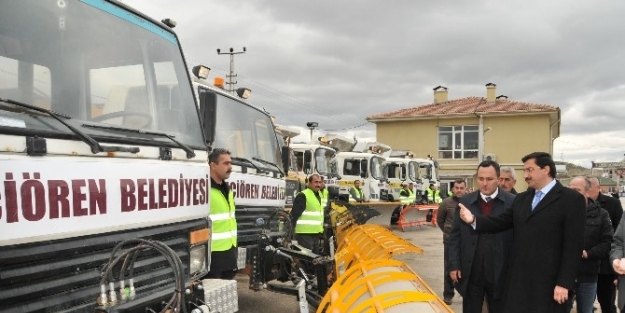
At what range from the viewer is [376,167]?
18016 millimetres

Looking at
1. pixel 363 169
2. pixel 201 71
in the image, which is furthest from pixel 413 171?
pixel 201 71

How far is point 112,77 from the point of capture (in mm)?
3021

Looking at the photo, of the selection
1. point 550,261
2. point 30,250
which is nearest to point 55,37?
point 30,250

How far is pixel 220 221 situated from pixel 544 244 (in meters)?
2.61

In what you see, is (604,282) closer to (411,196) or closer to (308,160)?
(308,160)

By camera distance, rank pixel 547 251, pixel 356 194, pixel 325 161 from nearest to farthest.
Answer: pixel 547 251
pixel 325 161
pixel 356 194

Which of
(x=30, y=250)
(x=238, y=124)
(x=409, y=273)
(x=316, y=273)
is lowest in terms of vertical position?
(x=316, y=273)

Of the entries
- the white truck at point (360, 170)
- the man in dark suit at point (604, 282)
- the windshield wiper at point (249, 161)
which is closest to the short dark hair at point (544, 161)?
the man in dark suit at point (604, 282)

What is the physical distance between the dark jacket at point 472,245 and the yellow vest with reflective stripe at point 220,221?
6.60 feet

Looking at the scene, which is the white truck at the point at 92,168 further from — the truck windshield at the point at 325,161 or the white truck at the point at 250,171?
the truck windshield at the point at 325,161

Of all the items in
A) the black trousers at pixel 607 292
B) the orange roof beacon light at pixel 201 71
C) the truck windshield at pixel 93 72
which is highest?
the orange roof beacon light at pixel 201 71

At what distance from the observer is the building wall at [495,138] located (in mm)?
31406

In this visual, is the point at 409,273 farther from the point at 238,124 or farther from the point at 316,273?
the point at 238,124

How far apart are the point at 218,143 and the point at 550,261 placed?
334 cm
